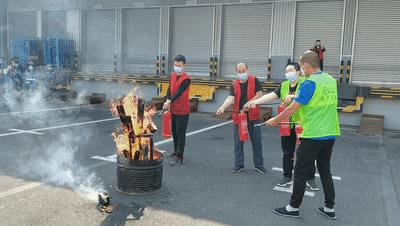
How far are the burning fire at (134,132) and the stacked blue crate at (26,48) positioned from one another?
13.8m

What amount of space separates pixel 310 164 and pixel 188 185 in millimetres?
2036

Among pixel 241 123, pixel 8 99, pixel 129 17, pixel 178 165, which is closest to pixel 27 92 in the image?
pixel 8 99

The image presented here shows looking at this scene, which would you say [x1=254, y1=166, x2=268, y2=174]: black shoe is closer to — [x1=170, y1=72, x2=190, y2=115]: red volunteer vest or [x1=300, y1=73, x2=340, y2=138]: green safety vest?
[x1=170, y1=72, x2=190, y2=115]: red volunteer vest

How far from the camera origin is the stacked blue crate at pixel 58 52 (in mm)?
17484

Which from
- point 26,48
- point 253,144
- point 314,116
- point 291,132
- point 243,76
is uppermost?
point 26,48

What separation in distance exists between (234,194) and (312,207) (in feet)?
3.49

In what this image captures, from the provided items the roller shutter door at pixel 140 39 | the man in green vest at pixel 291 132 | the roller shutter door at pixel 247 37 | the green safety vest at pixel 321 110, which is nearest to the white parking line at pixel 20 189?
the man in green vest at pixel 291 132

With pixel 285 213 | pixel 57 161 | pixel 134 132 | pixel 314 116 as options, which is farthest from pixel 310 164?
pixel 57 161

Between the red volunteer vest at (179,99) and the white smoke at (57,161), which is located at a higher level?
the red volunteer vest at (179,99)

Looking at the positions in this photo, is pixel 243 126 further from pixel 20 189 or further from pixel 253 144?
pixel 20 189

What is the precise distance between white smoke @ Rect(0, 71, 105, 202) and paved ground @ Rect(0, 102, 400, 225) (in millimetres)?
16

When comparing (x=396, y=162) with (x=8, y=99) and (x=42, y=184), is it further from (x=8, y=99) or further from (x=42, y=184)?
(x=8, y=99)

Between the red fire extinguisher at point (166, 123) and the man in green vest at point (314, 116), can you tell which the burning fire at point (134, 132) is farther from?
the man in green vest at point (314, 116)

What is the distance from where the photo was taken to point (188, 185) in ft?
19.0
